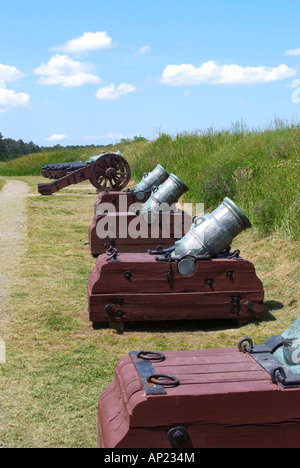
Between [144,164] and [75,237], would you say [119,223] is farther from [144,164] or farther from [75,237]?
[144,164]

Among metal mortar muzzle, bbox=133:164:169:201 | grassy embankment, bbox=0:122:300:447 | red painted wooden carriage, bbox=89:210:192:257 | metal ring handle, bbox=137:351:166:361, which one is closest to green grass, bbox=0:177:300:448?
grassy embankment, bbox=0:122:300:447

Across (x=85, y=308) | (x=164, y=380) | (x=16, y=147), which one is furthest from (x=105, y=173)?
(x=16, y=147)

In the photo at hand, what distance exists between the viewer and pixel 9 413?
10.2 feet

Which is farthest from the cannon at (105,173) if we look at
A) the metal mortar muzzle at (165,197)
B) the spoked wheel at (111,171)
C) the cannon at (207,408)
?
the cannon at (207,408)

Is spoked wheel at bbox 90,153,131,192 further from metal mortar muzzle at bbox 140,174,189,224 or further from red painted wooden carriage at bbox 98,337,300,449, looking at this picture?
red painted wooden carriage at bbox 98,337,300,449

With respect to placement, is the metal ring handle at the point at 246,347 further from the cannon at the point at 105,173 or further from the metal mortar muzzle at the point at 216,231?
the cannon at the point at 105,173

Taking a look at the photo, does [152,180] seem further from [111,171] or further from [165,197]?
[111,171]

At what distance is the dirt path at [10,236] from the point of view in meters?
5.95

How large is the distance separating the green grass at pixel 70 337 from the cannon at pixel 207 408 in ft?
2.05

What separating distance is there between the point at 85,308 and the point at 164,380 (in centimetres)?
278

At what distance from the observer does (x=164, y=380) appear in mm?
2396

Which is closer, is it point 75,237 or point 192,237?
point 192,237

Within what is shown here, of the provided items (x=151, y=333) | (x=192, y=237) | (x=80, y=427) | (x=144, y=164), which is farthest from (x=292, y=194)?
(x=144, y=164)

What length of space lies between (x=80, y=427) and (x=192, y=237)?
6.67 feet
